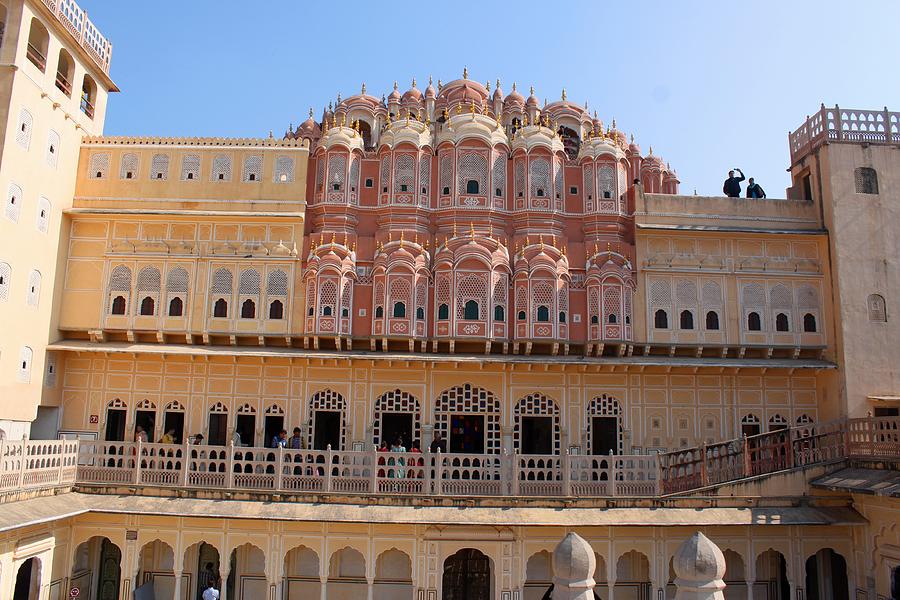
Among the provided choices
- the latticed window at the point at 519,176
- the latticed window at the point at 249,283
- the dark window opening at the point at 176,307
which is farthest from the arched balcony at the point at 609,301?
the dark window opening at the point at 176,307

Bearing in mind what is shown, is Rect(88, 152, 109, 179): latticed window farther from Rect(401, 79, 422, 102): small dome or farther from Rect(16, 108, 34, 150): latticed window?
Rect(401, 79, 422, 102): small dome

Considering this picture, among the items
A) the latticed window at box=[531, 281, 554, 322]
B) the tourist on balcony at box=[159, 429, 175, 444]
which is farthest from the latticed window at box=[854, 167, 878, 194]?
the tourist on balcony at box=[159, 429, 175, 444]

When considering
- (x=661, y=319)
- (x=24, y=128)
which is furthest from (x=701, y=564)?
(x=24, y=128)

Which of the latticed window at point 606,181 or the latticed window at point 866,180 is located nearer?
the latticed window at point 866,180

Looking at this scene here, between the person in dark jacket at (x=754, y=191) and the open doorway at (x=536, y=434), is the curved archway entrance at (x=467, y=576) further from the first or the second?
the person in dark jacket at (x=754, y=191)

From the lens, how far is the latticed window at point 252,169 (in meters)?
21.3

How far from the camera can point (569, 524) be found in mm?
14898

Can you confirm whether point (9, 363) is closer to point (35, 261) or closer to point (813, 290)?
point (35, 261)

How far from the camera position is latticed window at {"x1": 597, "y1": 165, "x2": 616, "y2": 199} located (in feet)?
71.1

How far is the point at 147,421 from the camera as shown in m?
20.4

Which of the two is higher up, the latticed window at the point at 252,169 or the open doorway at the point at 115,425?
the latticed window at the point at 252,169

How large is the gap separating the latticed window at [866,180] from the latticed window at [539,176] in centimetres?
866

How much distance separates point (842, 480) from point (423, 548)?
8873 millimetres

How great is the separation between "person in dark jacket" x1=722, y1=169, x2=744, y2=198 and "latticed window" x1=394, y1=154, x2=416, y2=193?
33.1ft
